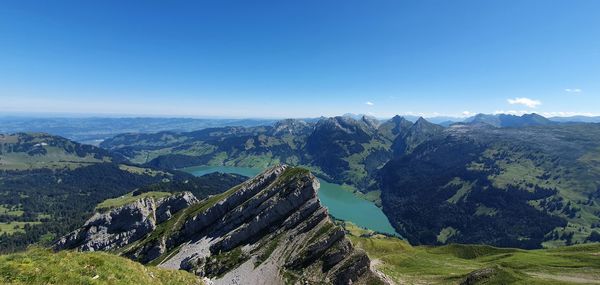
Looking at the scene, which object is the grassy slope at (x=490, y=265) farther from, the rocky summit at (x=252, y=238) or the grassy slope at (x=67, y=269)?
the grassy slope at (x=67, y=269)

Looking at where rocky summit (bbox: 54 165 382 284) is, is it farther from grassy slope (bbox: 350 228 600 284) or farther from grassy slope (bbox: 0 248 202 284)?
grassy slope (bbox: 0 248 202 284)

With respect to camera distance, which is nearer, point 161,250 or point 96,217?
point 161,250

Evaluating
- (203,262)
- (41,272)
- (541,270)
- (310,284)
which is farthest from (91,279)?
(541,270)

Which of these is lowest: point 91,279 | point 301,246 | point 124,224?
point 124,224

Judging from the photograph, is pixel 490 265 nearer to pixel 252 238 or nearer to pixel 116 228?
pixel 252 238

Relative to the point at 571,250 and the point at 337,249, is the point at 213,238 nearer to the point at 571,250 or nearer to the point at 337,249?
the point at 337,249

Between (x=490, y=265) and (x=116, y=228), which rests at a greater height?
(x=490, y=265)

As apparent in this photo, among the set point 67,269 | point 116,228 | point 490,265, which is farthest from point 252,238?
point 116,228
